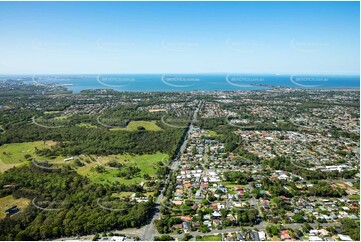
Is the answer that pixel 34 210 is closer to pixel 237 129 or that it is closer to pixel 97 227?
pixel 97 227

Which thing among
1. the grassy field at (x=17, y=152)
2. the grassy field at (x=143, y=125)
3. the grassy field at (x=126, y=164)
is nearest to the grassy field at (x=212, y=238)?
the grassy field at (x=126, y=164)

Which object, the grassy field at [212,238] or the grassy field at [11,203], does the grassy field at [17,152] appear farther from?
the grassy field at [212,238]

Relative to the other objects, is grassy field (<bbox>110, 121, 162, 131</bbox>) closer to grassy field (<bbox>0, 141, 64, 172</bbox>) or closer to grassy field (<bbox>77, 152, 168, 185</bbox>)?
grassy field (<bbox>0, 141, 64, 172</bbox>)

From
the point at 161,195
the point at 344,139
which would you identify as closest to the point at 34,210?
the point at 161,195

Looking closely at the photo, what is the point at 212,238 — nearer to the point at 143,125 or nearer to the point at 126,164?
the point at 126,164

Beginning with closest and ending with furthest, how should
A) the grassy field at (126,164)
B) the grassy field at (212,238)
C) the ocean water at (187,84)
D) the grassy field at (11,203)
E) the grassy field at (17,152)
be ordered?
the grassy field at (212,238) < the grassy field at (11,203) < the grassy field at (126,164) < the grassy field at (17,152) < the ocean water at (187,84)

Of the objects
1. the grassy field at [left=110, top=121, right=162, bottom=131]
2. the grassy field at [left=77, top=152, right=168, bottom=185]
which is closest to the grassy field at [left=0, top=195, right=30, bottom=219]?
the grassy field at [left=77, top=152, right=168, bottom=185]

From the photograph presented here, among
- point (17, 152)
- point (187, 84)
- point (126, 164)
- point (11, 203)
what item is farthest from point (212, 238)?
point (187, 84)
